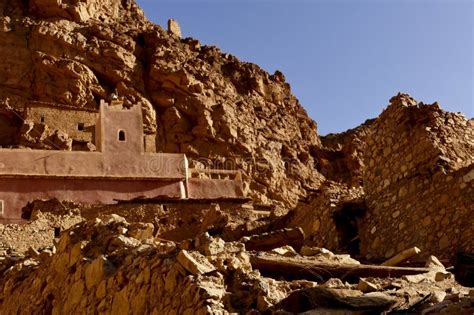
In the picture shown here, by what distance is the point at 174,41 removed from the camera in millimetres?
50312

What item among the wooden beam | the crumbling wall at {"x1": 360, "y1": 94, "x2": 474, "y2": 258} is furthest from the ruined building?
the wooden beam

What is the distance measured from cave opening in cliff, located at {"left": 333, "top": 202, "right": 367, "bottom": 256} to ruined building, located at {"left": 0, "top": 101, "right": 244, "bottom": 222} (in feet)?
51.4

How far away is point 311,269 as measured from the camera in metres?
7.20

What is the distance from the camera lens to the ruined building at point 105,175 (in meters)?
28.7

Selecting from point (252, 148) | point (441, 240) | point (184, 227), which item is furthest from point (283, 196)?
point (441, 240)

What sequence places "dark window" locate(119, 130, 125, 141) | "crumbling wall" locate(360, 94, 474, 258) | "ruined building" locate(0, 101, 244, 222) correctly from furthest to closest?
"dark window" locate(119, 130, 125, 141) < "ruined building" locate(0, 101, 244, 222) < "crumbling wall" locate(360, 94, 474, 258)

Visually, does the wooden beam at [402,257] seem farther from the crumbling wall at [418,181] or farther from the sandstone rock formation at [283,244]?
the crumbling wall at [418,181]

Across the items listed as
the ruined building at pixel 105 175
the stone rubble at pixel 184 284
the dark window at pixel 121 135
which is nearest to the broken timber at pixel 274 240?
the stone rubble at pixel 184 284

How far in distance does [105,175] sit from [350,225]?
19336 millimetres

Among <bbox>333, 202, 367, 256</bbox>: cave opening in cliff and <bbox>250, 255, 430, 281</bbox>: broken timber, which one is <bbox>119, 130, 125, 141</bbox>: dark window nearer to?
<bbox>333, 202, 367, 256</bbox>: cave opening in cliff

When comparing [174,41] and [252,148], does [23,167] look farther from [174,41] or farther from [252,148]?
[174,41]

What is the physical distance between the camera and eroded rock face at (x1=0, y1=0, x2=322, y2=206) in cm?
4222

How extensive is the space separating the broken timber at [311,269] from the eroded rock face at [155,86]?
106 feet

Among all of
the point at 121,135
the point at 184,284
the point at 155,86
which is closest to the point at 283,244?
the point at 184,284
